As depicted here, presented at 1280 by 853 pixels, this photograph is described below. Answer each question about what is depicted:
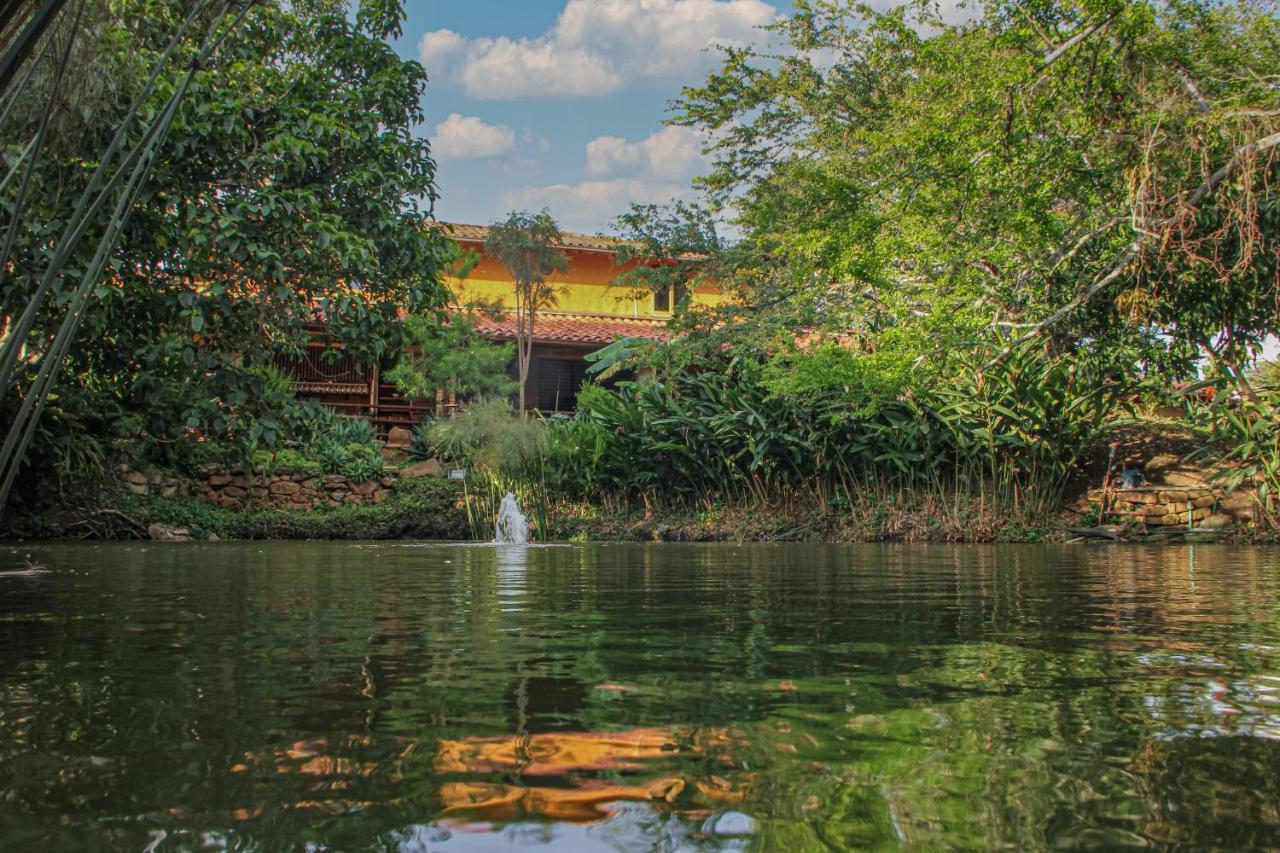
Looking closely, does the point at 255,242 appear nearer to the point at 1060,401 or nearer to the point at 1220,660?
the point at 1220,660

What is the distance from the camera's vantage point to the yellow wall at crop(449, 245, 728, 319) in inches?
940

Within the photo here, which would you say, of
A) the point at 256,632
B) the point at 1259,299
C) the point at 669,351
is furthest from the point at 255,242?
the point at 669,351

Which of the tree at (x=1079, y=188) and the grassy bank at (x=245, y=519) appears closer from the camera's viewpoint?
the tree at (x=1079, y=188)

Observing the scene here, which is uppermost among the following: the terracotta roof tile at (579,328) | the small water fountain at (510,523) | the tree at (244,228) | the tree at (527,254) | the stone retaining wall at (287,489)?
the tree at (527,254)

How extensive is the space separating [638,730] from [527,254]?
1983 centimetres

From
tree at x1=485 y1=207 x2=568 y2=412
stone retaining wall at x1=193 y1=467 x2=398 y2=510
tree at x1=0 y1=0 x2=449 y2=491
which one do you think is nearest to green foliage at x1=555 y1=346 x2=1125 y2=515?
stone retaining wall at x1=193 y1=467 x2=398 y2=510

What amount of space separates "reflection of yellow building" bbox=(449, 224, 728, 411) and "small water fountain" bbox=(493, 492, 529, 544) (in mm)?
7467

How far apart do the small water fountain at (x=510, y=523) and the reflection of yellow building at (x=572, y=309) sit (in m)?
7.47

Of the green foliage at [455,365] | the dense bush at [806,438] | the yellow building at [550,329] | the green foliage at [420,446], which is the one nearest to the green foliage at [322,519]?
the dense bush at [806,438]

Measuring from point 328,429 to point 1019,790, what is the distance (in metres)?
17.6

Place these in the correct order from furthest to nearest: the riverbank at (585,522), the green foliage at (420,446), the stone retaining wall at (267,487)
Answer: the green foliage at (420,446)
the stone retaining wall at (267,487)
the riverbank at (585,522)

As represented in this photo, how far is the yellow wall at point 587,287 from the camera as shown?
2388 centimetres

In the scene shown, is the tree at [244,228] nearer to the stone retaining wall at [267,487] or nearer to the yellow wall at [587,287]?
the stone retaining wall at [267,487]

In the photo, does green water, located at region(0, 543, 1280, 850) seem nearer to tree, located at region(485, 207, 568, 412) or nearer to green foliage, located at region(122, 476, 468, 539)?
green foliage, located at region(122, 476, 468, 539)
